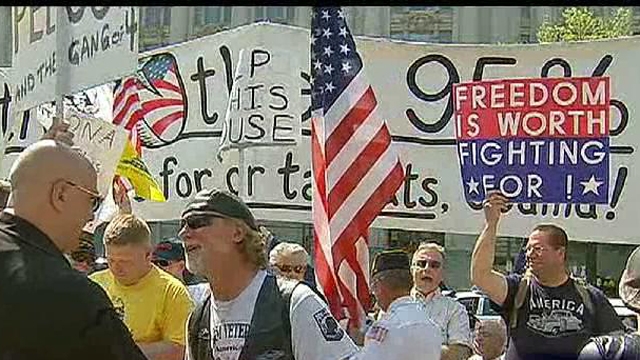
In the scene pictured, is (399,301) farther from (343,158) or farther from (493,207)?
(343,158)

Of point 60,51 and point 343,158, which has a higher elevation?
point 60,51

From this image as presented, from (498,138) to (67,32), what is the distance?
2589 mm

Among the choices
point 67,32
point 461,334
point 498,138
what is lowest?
point 461,334

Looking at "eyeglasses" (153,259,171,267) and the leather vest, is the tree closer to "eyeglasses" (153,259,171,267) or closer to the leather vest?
"eyeglasses" (153,259,171,267)

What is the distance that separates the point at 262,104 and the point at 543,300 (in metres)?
3.38

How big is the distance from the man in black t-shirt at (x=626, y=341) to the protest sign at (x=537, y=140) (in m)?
2.65

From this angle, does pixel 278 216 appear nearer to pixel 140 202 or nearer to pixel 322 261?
pixel 140 202

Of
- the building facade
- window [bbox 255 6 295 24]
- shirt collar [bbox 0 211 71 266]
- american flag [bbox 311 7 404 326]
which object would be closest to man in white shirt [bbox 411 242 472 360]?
american flag [bbox 311 7 404 326]

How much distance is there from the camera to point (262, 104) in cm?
854

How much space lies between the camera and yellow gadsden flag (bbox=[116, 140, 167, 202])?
27.6ft

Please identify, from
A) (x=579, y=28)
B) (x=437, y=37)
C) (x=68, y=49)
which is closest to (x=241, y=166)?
(x=68, y=49)
